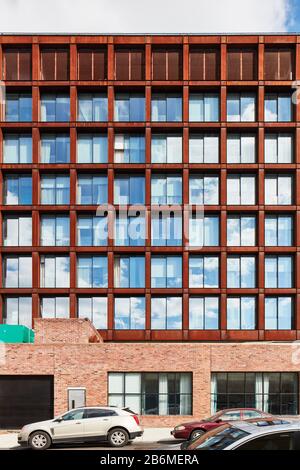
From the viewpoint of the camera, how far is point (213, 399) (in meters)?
31.9

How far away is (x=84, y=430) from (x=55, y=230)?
2813 cm

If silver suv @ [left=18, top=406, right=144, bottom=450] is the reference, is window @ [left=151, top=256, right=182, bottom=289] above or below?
above

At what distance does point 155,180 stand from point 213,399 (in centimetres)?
2050

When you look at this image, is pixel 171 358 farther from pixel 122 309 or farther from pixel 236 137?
pixel 236 137

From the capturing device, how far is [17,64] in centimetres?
4769

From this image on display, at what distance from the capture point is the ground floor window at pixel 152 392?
31.6m

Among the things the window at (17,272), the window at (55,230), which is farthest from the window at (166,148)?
the window at (17,272)

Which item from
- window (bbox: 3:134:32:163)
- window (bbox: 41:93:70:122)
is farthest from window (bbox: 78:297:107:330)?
window (bbox: 41:93:70:122)

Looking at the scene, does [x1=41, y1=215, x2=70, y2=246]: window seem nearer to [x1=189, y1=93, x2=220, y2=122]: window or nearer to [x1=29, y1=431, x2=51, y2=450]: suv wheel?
[x1=189, y1=93, x2=220, y2=122]: window

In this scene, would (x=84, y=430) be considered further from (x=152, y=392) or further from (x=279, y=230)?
(x=279, y=230)

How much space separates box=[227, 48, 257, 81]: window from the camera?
47.7 metres

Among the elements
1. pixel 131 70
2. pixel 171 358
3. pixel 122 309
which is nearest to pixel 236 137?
pixel 131 70

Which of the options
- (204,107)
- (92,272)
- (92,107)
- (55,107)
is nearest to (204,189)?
(204,107)

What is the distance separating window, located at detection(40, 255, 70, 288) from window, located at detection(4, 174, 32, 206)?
15.9 ft
